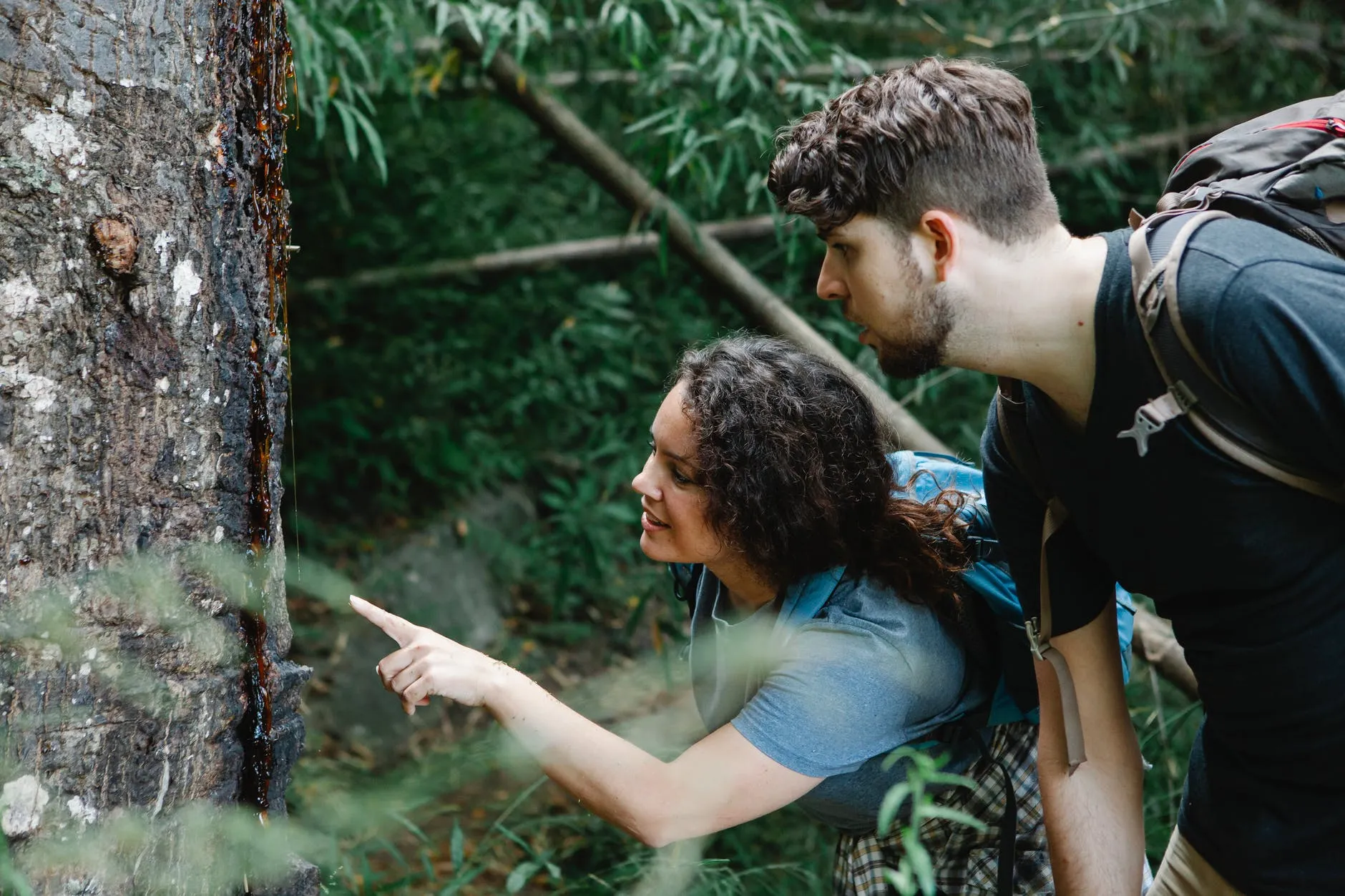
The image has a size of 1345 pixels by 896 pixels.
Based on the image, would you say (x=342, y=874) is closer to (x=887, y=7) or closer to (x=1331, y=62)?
(x=887, y=7)

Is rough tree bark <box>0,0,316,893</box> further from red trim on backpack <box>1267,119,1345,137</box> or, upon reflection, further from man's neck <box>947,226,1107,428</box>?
red trim on backpack <box>1267,119,1345,137</box>

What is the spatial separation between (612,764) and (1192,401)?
3.12 ft

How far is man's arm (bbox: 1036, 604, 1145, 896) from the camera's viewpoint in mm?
1739

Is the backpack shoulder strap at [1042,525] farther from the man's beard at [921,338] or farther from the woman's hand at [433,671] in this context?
the woman's hand at [433,671]

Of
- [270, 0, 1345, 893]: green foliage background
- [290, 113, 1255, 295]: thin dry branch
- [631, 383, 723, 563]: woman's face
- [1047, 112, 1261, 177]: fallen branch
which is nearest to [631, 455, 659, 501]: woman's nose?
[631, 383, 723, 563]: woman's face

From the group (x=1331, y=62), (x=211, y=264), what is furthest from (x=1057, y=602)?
(x=1331, y=62)

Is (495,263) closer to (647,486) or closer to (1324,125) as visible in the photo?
(647,486)

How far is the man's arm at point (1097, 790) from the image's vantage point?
1.74m

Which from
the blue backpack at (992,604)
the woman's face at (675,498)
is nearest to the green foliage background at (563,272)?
the blue backpack at (992,604)

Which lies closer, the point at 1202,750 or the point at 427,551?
the point at 1202,750

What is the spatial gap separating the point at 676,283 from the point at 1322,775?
3.53 meters

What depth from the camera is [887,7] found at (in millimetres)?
4848

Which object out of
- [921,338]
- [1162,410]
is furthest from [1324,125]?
[921,338]

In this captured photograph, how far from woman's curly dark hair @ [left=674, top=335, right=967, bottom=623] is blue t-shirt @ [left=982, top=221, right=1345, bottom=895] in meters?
0.26
